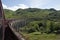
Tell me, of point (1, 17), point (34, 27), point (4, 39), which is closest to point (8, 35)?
point (4, 39)

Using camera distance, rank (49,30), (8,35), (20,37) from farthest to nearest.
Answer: (49,30) < (8,35) < (20,37)

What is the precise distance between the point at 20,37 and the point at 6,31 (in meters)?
0.22

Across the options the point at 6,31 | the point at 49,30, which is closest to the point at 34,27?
the point at 49,30

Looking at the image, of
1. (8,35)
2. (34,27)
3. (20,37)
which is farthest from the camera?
(34,27)

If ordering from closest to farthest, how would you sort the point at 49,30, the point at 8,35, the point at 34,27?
the point at 8,35 < the point at 34,27 < the point at 49,30

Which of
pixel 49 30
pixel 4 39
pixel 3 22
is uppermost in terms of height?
pixel 3 22

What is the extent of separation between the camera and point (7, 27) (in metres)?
1.68

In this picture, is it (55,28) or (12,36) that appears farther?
(55,28)

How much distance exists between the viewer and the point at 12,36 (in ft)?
5.23

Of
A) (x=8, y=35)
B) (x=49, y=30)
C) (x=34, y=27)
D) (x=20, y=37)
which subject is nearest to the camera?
(x=20, y=37)

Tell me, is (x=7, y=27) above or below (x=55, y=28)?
above

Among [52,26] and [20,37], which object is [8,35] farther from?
[52,26]

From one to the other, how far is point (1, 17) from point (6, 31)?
0.64ft

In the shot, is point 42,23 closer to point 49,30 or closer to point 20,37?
point 49,30
